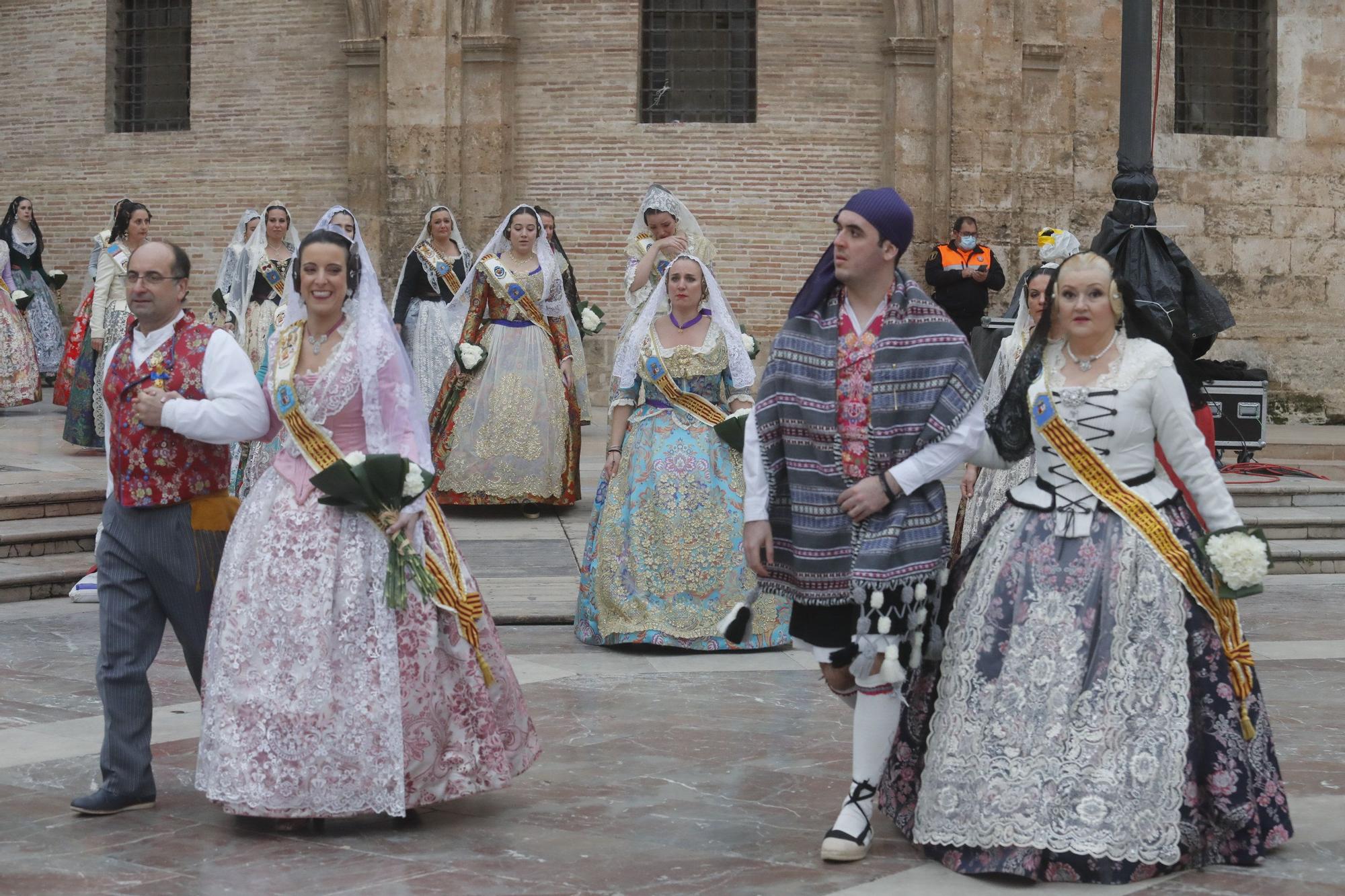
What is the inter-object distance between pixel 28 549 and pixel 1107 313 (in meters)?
7.33

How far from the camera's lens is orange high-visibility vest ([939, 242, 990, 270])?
17.4 meters

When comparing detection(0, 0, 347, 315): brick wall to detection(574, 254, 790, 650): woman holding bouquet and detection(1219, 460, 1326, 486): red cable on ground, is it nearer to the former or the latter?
detection(1219, 460, 1326, 486): red cable on ground

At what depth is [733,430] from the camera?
28.5 ft

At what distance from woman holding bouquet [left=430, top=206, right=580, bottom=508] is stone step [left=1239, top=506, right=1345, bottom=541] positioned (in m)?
4.48

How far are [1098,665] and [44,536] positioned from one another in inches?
294

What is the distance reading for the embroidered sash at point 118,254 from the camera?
44.2ft

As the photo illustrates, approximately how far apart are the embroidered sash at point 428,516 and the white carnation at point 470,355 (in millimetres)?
6216

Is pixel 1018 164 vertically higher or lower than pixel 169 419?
higher

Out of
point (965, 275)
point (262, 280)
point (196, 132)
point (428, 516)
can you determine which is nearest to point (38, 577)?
point (262, 280)

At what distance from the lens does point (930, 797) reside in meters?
5.14

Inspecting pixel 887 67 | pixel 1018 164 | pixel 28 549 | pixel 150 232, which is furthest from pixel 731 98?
pixel 28 549

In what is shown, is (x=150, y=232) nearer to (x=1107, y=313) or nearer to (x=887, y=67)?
(x=887, y=67)

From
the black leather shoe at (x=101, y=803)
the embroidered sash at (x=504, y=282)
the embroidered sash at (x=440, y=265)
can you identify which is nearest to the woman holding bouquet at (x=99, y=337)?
the embroidered sash at (x=440, y=265)

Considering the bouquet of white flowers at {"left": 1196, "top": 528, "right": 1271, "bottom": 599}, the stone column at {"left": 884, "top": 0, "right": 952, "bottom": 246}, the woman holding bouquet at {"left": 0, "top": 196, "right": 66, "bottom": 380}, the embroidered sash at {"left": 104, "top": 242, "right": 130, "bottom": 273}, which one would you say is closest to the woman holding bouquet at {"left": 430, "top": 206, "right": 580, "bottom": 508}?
the embroidered sash at {"left": 104, "top": 242, "right": 130, "bottom": 273}
